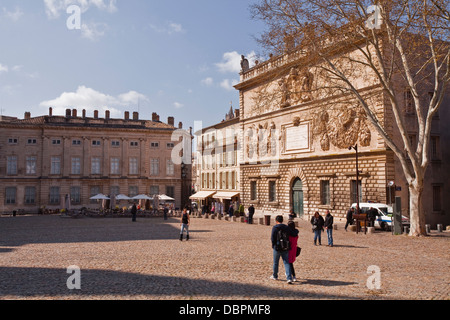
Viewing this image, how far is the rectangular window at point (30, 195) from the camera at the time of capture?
161ft

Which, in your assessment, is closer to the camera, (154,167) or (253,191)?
(253,191)

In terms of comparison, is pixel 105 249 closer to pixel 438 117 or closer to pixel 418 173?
pixel 418 173

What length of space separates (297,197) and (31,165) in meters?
33.0

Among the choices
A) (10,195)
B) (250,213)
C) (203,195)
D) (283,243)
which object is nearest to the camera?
(283,243)

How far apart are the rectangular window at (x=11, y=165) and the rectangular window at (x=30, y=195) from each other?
249cm

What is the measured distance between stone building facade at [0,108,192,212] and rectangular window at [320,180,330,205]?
87.2 feet

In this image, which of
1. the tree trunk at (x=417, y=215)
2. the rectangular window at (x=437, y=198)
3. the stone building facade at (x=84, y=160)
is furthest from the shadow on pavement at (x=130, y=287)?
the stone building facade at (x=84, y=160)

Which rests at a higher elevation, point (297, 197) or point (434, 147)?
point (434, 147)

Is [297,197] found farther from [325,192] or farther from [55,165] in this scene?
[55,165]

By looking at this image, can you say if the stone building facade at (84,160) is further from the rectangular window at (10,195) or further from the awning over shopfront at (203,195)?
the awning over shopfront at (203,195)

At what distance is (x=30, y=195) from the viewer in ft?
162

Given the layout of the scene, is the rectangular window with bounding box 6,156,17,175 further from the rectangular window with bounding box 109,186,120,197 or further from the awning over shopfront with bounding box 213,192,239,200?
the awning over shopfront with bounding box 213,192,239,200

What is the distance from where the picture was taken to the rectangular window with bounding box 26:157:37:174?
49500mm

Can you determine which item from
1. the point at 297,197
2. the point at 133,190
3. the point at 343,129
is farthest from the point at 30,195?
the point at 343,129
